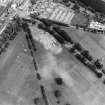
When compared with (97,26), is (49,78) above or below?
below

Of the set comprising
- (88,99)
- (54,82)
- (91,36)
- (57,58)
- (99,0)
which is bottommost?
→ (88,99)

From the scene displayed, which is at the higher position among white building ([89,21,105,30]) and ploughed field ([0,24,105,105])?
white building ([89,21,105,30])

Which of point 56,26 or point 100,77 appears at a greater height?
point 56,26

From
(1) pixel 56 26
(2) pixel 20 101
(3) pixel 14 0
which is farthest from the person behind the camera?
(3) pixel 14 0

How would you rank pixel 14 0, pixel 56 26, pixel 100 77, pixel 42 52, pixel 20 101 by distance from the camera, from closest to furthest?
pixel 20 101 → pixel 100 77 → pixel 42 52 → pixel 56 26 → pixel 14 0

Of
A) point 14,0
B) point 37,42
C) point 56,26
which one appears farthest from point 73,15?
point 14,0

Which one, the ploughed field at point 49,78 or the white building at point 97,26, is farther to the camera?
the white building at point 97,26

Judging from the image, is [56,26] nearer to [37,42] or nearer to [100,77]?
[37,42]

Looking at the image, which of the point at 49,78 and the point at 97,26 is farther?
the point at 97,26

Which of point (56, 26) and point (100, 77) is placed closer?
point (100, 77)

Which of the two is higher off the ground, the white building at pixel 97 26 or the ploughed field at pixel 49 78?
the white building at pixel 97 26

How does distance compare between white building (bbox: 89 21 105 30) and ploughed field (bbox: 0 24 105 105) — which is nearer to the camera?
ploughed field (bbox: 0 24 105 105)
